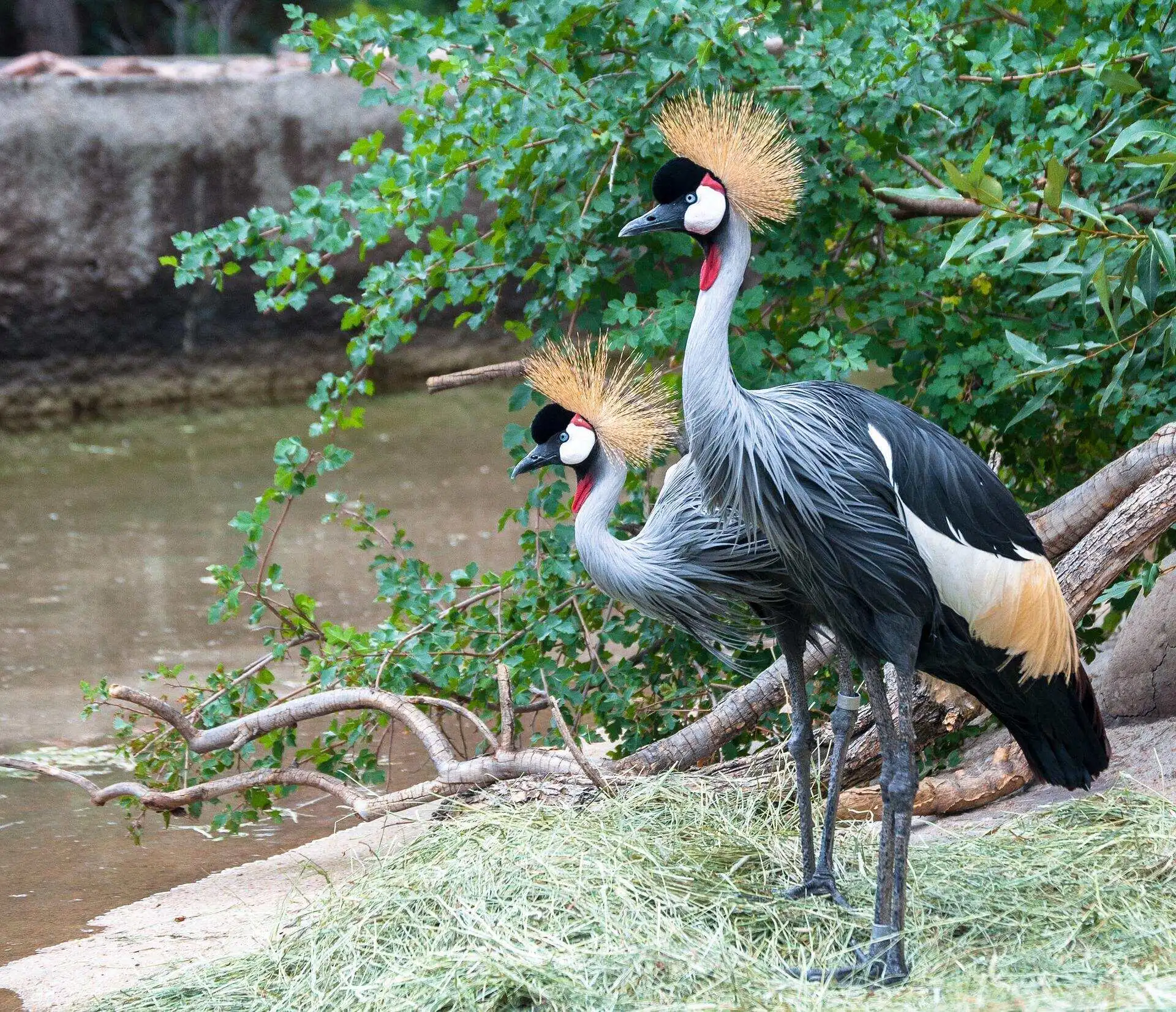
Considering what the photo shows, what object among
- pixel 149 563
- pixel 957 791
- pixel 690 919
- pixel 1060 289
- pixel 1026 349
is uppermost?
pixel 1060 289

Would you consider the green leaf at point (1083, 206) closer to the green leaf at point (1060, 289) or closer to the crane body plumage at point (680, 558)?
the green leaf at point (1060, 289)

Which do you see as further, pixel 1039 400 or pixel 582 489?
pixel 1039 400

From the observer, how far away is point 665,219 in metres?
2.79

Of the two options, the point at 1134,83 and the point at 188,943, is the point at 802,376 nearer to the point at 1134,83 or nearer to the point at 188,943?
the point at 1134,83

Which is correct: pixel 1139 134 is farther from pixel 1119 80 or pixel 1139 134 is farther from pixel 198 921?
pixel 198 921

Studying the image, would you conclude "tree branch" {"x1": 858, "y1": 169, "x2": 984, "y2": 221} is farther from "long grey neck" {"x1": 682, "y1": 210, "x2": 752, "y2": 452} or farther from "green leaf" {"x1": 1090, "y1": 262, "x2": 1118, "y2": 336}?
"long grey neck" {"x1": 682, "y1": 210, "x2": 752, "y2": 452}

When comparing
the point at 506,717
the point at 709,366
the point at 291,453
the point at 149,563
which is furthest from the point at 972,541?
the point at 149,563

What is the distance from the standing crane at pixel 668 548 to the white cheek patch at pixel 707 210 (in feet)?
1.52

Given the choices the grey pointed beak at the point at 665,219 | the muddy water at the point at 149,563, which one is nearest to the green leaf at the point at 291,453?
the muddy water at the point at 149,563

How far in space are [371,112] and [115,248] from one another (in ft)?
6.65

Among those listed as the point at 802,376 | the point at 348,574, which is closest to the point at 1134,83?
the point at 802,376

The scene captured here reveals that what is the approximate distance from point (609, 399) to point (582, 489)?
215 millimetres

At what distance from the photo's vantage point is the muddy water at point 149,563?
12.6ft

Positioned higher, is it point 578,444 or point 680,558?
point 578,444
